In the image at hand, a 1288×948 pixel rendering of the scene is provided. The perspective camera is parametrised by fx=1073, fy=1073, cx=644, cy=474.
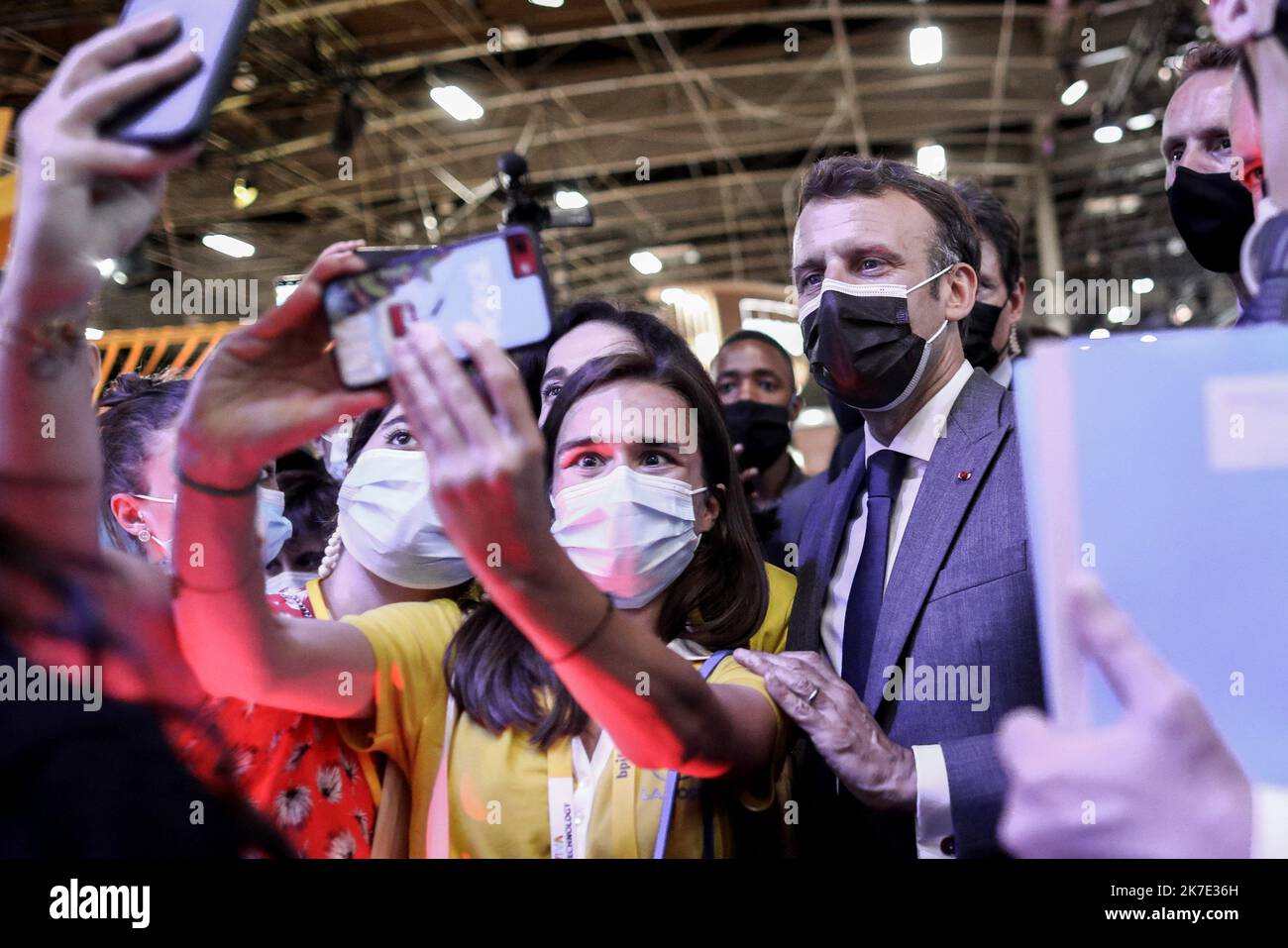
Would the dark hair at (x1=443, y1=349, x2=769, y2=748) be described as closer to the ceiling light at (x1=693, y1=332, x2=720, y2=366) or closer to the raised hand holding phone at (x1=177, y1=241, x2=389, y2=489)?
the raised hand holding phone at (x1=177, y1=241, x2=389, y2=489)

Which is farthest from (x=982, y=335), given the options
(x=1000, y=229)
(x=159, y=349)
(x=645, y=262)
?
(x=645, y=262)

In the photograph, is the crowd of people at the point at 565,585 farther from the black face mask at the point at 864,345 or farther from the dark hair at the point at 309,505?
the dark hair at the point at 309,505

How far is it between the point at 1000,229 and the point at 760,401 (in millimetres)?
696

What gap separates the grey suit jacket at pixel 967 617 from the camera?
4.13 ft

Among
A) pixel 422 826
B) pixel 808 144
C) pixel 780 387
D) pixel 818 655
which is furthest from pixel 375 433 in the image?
pixel 808 144

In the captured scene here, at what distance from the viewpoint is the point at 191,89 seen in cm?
104

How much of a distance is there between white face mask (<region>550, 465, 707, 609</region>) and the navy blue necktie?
254mm

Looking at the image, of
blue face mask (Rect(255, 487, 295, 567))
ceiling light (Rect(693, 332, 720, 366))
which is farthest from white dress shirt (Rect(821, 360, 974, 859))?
ceiling light (Rect(693, 332, 720, 366))

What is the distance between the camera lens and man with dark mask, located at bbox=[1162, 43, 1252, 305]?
4.29 ft

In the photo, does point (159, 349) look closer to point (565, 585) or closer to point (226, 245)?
point (226, 245)

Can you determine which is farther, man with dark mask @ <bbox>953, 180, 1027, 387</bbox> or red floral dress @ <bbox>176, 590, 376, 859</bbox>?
man with dark mask @ <bbox>953, 180, 1027, 387</bbox>

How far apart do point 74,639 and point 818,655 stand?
83 centimetres

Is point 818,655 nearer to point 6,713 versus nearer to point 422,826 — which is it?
point 422,826

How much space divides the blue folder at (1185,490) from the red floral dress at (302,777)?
79cm
